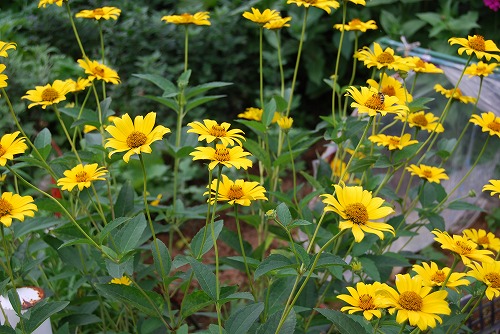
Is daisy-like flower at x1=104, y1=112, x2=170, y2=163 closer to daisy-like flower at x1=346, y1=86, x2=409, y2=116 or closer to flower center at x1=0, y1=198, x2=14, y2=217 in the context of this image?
flower center at x1=0, y1=198, x2=14, y2=217

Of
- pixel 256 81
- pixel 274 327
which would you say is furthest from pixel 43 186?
pixel 274 327

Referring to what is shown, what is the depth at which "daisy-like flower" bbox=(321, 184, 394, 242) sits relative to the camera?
2.69 ft

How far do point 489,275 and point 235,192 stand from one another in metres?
0.40

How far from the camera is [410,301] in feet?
2.70

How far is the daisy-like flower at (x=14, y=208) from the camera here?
91 centimetres

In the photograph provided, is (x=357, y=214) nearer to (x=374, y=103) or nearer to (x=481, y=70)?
(x=374, y=103)

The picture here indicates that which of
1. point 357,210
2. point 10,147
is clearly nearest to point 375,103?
point 357,210

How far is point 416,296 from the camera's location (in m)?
0.83

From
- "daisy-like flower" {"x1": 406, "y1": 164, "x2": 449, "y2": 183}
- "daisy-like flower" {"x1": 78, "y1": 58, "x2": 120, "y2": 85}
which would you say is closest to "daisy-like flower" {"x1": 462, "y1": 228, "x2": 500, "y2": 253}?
"daisy-like flower" {"x1": 406, "y1": 164, "x2": 449, "y2": 183}

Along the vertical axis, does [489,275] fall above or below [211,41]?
above

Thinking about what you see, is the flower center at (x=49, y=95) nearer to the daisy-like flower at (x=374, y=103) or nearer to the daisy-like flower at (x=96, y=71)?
the daisy-like flower at (x=96, y=71)

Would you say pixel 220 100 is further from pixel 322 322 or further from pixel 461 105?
pixel 322 322

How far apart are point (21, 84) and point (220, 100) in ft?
2.86

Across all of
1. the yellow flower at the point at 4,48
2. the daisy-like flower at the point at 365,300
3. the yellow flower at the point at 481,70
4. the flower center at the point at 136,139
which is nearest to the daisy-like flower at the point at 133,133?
the flower center at the point at 136,139
